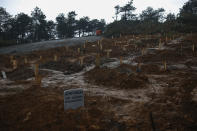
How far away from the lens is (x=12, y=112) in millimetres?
4305

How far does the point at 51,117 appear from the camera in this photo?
3869mm

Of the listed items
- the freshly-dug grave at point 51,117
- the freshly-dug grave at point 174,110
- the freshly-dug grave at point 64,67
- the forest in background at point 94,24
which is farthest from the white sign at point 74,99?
the forest in background at point 94,24

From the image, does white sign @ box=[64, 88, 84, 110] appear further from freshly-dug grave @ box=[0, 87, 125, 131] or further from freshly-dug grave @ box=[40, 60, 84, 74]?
freshly-dug grave @ box=[40, 60, 84, 74]

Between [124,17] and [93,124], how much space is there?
187 feet

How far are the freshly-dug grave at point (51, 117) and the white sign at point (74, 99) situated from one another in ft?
0.78

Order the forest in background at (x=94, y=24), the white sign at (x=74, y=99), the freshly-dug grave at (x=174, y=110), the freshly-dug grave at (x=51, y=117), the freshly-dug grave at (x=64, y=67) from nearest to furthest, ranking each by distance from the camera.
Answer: the freshly-dug grave at (x=174, y=110), the freshly-dug grave at (x=51, y=117), the white sign at (x=74, y=99), the freshly-dug grave at (x=64, y=67), the forest in background at (x=94, y=24)

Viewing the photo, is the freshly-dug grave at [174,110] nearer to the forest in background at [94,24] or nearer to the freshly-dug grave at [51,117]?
the freshly-dug grave at [51,117]

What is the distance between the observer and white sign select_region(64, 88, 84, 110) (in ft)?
12.5

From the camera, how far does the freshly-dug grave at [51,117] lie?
3461mm

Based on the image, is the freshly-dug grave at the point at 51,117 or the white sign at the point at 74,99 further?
the white sign at the point at 74,99

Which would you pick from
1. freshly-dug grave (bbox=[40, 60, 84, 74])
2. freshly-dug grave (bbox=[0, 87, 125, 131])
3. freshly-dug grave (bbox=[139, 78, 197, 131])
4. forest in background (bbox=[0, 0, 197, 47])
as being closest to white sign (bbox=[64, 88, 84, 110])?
freshly-dug grave (bbox=[0, 87, 125, 131])

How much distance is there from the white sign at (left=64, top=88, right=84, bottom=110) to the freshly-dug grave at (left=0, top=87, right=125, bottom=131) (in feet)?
→ 0.78

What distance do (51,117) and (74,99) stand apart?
77 centimetres

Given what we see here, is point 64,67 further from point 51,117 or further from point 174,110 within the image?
point 174,110
